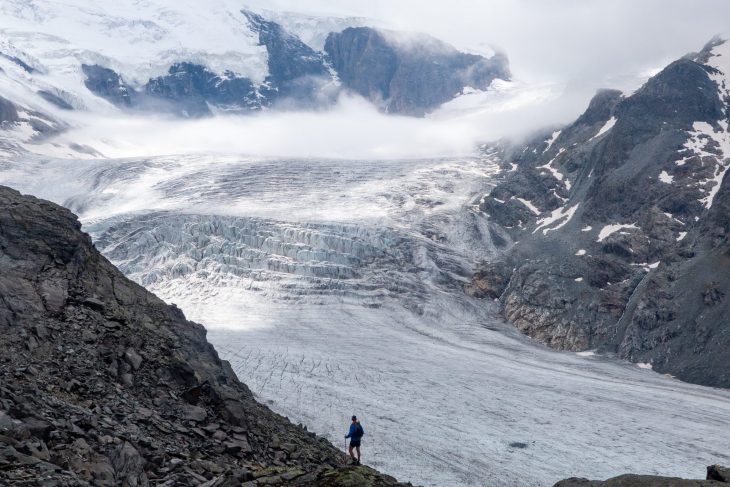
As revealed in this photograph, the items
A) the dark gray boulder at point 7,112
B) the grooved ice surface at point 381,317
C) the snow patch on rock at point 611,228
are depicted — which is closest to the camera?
the grooved ice surface at point 381,317

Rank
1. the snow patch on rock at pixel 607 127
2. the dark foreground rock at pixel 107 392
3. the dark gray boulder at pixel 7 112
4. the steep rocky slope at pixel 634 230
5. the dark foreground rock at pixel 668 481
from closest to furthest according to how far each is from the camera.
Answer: the dark foreground rock at pixel 107 392 < the dark foreground rock at pixel 668 481 < the steep rocky slope at pixel 634 230 < the snow patch on rock at pixel 607 127 < the dark gray boulder at pixel 7 112

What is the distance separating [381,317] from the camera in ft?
206

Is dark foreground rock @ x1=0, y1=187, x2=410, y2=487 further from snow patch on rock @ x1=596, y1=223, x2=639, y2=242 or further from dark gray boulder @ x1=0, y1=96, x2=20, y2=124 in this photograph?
dark gray boulder @ x1=0, y1=96, x2=20, y2=124

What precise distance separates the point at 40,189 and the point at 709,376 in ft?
296

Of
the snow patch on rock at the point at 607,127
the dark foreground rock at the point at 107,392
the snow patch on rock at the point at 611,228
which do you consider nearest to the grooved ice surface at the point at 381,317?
the snow patch on rock at the point at 611,228

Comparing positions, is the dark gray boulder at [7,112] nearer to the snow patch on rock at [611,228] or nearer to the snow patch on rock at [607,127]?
the snow patch on rock at [607,127]

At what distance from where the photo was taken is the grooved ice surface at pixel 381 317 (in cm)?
3084

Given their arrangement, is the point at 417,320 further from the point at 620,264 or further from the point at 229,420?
the point at 229,420

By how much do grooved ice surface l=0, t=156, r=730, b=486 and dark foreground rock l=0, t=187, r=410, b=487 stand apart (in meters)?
9.98

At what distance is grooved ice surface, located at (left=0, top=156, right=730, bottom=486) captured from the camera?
1214 inches

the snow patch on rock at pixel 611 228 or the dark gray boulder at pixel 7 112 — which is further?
the dark gray boulder at pixel 7 112

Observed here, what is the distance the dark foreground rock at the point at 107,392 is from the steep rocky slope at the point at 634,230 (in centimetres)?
4099

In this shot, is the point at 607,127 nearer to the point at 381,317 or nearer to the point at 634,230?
the point at 634,230

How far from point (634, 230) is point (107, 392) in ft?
223
